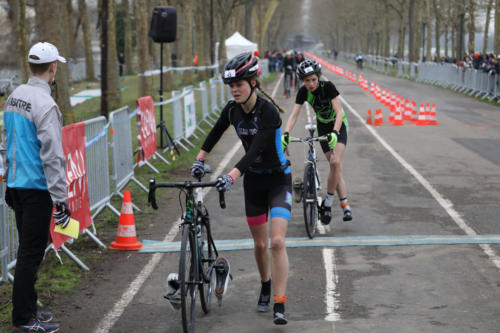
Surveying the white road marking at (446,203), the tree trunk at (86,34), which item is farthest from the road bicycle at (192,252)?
the tree trunk at (86,34)

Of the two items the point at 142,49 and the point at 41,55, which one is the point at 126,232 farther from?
the point at 142,49

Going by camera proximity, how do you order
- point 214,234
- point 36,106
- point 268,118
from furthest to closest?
1. point 214,234
2. point 268,118
3. point 36,106

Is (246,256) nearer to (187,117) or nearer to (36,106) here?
(36,106)

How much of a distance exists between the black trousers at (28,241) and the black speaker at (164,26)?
11.5 metres

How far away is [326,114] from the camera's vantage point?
32.0 feet

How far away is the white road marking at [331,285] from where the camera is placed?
6391 millimetres

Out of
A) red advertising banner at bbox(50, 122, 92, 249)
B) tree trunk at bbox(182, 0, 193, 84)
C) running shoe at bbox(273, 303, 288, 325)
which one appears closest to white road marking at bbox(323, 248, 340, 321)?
running shoe at bbox(273, 303, 288, 325)

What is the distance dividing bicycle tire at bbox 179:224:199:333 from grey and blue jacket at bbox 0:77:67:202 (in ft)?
3.36

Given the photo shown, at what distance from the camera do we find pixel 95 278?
7.69 m

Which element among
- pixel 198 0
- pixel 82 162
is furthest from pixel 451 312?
pixel 198 0

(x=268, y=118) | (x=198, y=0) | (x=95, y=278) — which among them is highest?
(x=198, y=0)

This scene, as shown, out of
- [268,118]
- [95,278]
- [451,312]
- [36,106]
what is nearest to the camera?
[36,106]

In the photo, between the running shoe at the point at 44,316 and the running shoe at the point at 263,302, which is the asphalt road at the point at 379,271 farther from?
the running shoe at the point at 44,316

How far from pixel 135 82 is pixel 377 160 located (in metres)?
36.8
